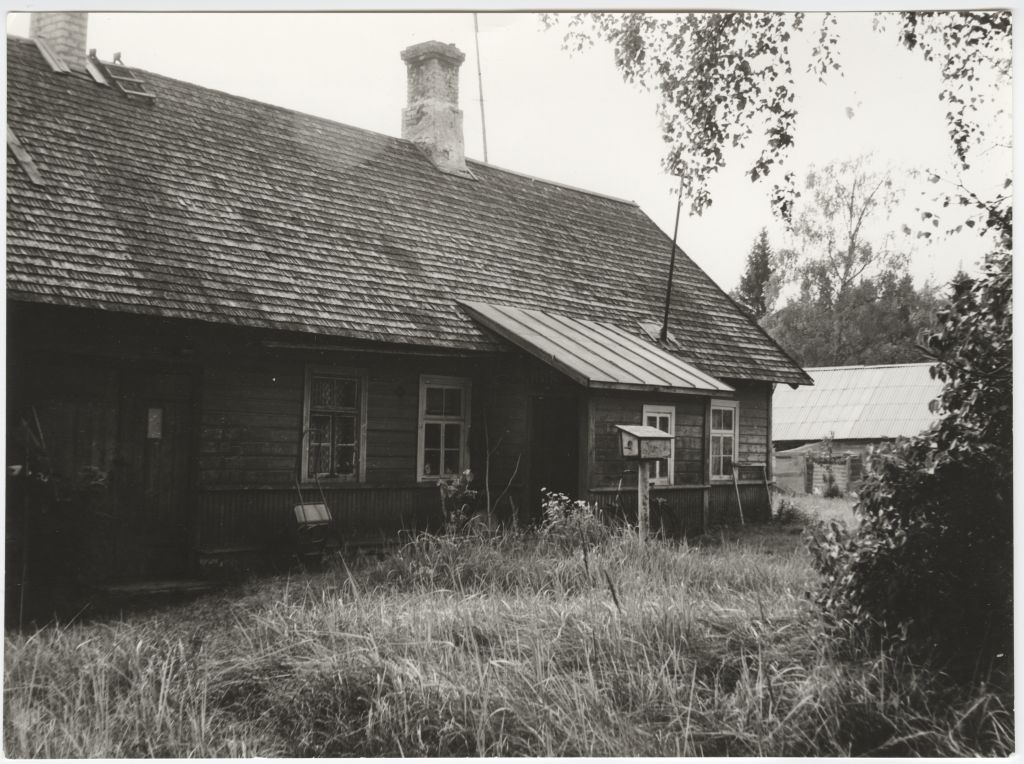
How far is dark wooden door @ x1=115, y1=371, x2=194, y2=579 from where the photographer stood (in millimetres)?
9047

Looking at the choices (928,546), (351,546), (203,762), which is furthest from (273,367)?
(928,546)

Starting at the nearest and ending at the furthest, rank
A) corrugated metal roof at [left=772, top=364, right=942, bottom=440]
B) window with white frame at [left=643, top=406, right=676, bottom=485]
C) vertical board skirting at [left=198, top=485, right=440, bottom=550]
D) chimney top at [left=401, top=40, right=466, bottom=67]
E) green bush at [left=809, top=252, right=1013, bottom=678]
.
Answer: green bush at [left=809, top=252, right=1013, bottom=678], vertical board skirting at [left=198, top=485, right=440, bottom=550], window with white frame at [left=643, top=406, right=676, bottom=485], chimney top at [left=401, top=40, right=466, bottom=67], corrugated metal roof at [left=772, top=364, right=942, bottom=440]

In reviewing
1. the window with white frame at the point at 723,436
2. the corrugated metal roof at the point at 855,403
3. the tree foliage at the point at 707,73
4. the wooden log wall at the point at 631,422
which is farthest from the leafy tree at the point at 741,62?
the corrugated metal roof at the point at 855,403

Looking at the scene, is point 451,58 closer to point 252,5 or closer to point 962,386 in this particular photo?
point 252,5

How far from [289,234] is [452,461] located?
131 inches

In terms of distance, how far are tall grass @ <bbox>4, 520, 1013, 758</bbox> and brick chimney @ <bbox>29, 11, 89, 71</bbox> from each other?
26.1ft

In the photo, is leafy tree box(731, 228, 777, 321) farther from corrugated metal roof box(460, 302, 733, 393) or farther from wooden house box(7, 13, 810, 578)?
corrugated metal roof box(460, 302, 733, 393)

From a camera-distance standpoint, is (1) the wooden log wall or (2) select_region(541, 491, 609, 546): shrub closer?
(2) select_region(541, 491, 609, 546): shrub

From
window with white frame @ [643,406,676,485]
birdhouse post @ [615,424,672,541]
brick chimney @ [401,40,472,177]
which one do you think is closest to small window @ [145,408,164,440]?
birdhouse post @ [615,424,672,541]

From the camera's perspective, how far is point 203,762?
464 cm

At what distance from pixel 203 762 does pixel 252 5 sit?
405cm

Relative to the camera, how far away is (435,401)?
38.2 ft

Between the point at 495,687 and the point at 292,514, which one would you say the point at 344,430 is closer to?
the point at 292,514

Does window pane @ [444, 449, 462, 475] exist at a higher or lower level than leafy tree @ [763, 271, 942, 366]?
lower
